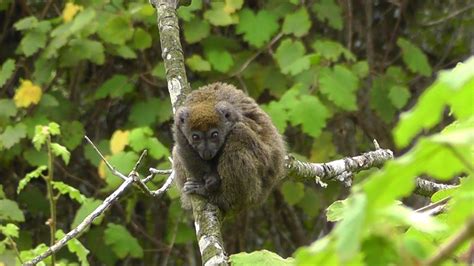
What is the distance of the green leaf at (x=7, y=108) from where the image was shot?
6578 mm

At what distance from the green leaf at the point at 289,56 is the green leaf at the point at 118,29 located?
1.13 metres

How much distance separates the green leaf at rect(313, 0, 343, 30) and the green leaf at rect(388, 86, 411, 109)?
66 centimetres

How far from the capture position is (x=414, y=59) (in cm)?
707

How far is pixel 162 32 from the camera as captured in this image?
4.16 m

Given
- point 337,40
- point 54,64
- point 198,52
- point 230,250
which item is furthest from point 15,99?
point 337,40

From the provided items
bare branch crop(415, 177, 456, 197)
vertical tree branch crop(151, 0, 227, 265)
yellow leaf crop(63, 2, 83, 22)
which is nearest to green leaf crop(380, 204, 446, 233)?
vertical tree branch crop(151, 0, 227, 265)

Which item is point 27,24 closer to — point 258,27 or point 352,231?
point 258,27

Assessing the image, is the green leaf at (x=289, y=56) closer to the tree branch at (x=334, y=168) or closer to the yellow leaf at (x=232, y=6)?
the yellow leaf at (x=232, y=6)

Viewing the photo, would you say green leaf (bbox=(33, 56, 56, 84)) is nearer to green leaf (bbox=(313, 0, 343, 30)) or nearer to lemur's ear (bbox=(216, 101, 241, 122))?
green leaf (bbox=(313, 0, 343, 30))

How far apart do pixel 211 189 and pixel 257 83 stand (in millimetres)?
3328

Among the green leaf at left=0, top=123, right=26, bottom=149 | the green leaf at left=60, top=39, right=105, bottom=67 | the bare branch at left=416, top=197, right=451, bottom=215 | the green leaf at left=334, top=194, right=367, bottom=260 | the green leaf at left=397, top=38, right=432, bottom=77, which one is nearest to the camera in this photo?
the green leaf at left=334, top=194, right=367, bottom=260

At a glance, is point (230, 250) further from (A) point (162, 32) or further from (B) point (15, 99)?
(A) point (162, 32)

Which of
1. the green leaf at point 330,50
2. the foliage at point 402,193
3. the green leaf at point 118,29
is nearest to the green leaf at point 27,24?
the green leaf at point 118,29

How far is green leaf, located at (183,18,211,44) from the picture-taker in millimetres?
6684
